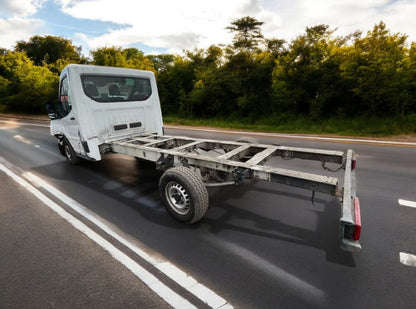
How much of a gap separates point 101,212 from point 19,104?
1371 inches

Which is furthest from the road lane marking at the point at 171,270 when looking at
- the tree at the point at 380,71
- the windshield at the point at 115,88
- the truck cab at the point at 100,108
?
the tree at the point at 380,71

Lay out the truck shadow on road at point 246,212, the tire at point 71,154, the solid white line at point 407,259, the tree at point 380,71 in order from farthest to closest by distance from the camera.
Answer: the tree at point 380,71, the tire at point 71,154, the truck shadow on road at point 246,212, the solid white line at point 407,259

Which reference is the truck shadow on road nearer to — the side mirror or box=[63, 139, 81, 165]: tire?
box=[63, 139, 81, 165]: tire

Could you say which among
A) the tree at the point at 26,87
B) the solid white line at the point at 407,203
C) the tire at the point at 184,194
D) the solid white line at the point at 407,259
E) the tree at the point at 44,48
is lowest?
the solid white line at the point at 407,259

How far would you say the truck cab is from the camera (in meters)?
5.11

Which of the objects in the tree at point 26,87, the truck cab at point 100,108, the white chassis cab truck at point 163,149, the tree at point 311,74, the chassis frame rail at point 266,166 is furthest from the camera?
the tree at point 26,87

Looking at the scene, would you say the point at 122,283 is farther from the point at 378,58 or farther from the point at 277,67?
the point at 277,67

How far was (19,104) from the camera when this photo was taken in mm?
29438

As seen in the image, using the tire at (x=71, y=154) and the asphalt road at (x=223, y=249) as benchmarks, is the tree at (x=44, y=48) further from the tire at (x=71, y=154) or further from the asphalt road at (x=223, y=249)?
the asphalt road at (x=223, y=249)

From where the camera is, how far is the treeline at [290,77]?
33.7 feet

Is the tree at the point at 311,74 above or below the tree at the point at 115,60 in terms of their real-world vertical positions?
below

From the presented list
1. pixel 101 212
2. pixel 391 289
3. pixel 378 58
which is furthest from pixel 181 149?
pixel 378 58

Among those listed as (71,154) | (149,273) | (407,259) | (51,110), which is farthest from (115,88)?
(407,259)

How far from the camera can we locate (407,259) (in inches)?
105
